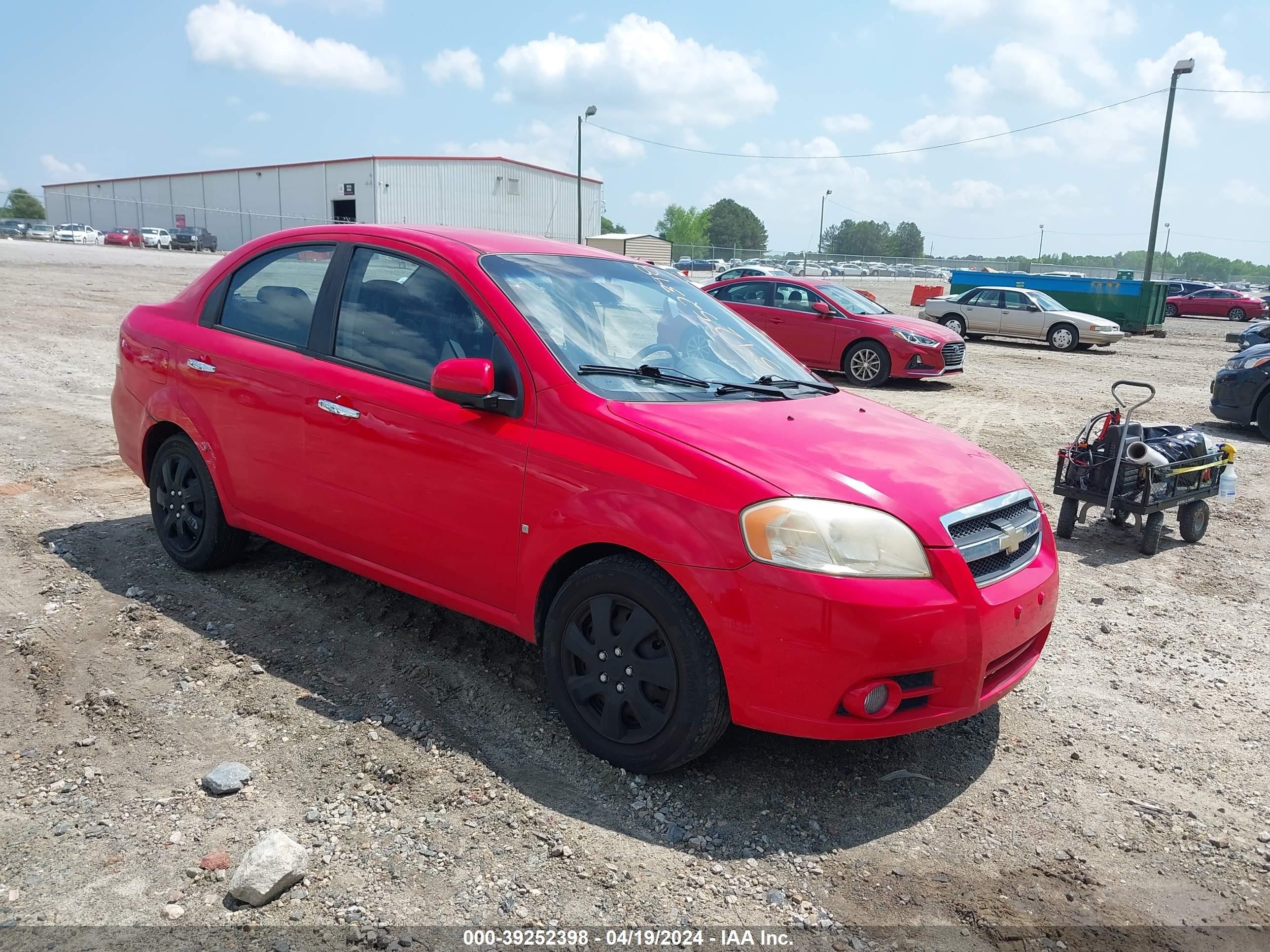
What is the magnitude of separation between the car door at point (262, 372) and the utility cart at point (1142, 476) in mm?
4966

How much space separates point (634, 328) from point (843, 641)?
170 centimetres

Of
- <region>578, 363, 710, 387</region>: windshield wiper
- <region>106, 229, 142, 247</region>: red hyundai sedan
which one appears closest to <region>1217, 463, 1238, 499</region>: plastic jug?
<region>578, 363, 710, 387</region>: windshield wiper

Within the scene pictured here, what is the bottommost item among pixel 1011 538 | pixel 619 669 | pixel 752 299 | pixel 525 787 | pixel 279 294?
pixel 525 787

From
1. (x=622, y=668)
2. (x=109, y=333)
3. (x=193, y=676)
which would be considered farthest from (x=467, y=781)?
(x=109, y=333)

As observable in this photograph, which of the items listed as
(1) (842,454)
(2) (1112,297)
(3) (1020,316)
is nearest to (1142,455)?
(1) (842,454)

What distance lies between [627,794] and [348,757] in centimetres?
100

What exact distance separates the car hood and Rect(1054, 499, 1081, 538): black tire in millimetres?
3212

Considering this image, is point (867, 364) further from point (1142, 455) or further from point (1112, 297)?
point (1112, 297)

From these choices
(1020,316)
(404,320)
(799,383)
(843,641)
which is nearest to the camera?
(843,641)

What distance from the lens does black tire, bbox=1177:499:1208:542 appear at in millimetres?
6691

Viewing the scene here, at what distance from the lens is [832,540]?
296cm

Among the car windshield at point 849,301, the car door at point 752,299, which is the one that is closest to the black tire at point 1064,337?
the car windshield at point 849,301

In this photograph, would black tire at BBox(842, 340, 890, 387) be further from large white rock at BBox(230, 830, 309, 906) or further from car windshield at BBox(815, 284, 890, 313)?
large white rock at BBox(230, 830, 309, 906)

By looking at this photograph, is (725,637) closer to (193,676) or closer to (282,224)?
(193,676)
